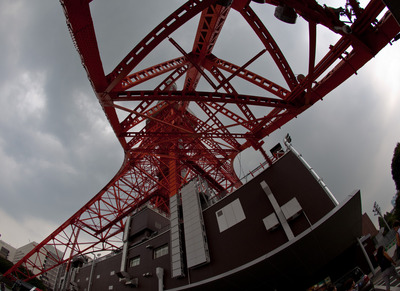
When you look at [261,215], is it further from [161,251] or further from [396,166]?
[396,166]

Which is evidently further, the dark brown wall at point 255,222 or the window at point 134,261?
the window at point 134,261

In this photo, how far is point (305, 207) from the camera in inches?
513

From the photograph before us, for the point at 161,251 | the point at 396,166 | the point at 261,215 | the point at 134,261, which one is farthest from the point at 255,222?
the point at 396,166

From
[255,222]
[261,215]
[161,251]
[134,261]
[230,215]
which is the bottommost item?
[255,222]

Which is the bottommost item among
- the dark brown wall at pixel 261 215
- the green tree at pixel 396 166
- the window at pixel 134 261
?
the dark brown wall at pixel 261 215

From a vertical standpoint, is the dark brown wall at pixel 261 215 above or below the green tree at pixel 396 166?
below

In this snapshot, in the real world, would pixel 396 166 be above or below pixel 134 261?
above

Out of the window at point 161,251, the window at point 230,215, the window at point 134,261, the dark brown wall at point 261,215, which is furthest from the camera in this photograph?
the window at point 134,261

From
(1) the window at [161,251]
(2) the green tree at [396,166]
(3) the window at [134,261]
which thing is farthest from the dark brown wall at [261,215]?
(2) the green tree at [396,166]

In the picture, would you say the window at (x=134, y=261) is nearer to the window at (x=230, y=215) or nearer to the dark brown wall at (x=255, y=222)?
the dark brown wall at (x=255, y=222)

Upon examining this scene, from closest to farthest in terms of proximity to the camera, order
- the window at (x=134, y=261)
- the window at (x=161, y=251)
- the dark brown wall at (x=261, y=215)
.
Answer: the dark brown wall at (x=261, y=215) → the window at (x=161, y=251) → the window at (x=134, y=261)

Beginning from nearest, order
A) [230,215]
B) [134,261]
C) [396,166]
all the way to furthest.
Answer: [230,215], [134,261], [396,166]

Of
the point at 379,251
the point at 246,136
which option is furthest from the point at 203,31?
the point at 379,251

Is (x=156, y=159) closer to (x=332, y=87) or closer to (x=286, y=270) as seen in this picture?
(x=286, y=270)
